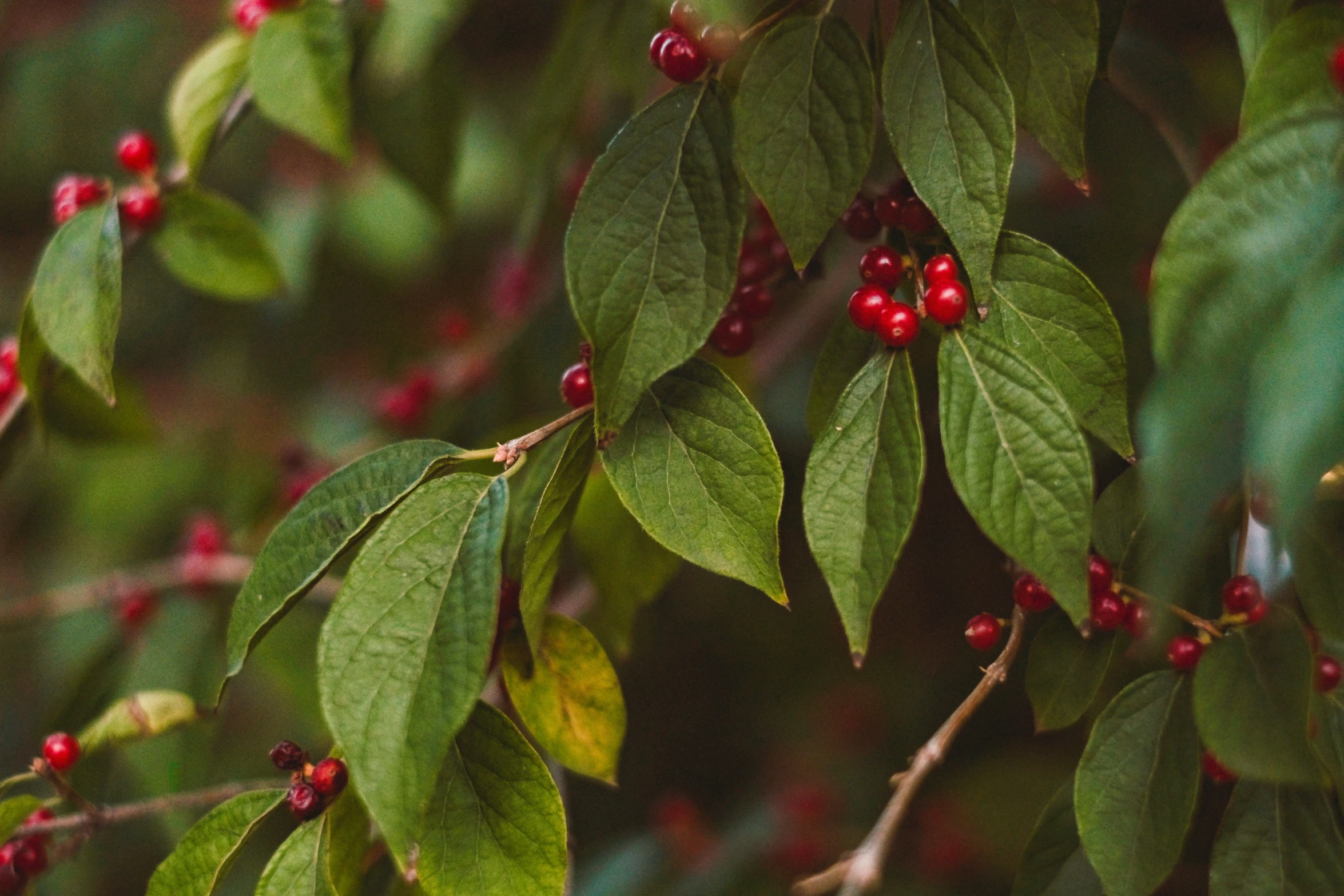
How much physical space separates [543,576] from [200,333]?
1.17 m

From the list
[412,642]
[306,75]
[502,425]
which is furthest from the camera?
[502,425]

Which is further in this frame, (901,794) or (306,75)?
(306,75)

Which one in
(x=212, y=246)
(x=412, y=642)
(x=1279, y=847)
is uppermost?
(x=212, y=246)

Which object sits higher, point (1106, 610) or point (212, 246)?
point (212, 246)

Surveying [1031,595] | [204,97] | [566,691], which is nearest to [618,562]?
[566,691]

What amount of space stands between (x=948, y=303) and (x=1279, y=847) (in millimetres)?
237

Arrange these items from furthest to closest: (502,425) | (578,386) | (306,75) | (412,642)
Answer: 1. (502,425)
2. (306,75)
3. (578,386)
4. (412,642)

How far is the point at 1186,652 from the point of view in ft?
1.33

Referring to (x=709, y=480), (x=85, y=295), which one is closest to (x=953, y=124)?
(x=709, y=480)

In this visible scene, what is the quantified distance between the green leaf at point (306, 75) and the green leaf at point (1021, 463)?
1.22 ft

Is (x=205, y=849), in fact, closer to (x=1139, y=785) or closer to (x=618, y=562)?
(x=618, y=562)

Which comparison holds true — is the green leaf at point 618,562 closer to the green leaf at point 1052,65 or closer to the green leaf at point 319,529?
the green leaf at point 319,529

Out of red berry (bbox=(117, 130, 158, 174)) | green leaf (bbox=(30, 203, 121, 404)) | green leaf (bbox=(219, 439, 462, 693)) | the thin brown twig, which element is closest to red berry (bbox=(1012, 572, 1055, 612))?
the thin brown twig

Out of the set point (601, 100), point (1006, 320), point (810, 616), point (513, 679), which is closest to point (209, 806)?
point (513, 679)
